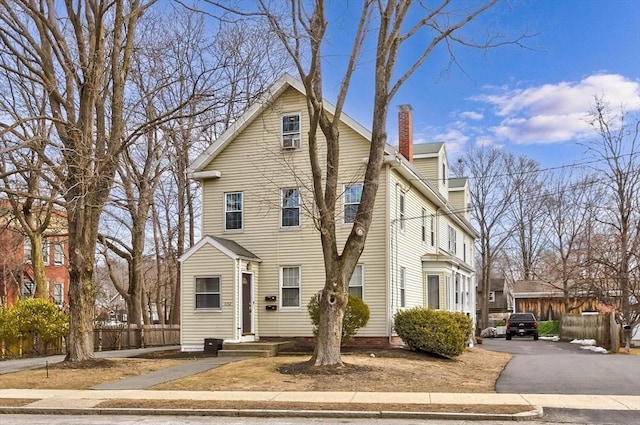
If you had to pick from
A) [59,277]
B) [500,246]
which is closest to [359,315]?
[500,246]

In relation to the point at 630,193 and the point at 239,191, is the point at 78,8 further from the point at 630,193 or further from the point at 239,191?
the point at 630,193

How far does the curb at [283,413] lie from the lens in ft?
35.7

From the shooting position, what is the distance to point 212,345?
72.0 ft

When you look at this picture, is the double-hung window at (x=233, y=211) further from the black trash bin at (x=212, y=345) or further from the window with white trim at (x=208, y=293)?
the black trash bin at (x=212, y=345)

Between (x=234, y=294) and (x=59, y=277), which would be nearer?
(x=234, y=294)

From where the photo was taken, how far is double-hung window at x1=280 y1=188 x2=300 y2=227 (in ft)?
78.5

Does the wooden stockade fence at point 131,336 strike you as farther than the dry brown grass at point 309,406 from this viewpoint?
Yes

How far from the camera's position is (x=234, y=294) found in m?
22.3

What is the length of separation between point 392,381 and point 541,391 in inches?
128

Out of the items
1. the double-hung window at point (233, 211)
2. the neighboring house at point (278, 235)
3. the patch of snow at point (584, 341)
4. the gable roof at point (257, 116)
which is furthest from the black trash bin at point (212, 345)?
the patch of snow at point (584, 341)

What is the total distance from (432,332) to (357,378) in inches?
245

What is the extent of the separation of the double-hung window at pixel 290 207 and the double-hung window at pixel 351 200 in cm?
179

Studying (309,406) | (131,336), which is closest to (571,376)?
(309,406)

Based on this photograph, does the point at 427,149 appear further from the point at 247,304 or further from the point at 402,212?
the point at 247,304
